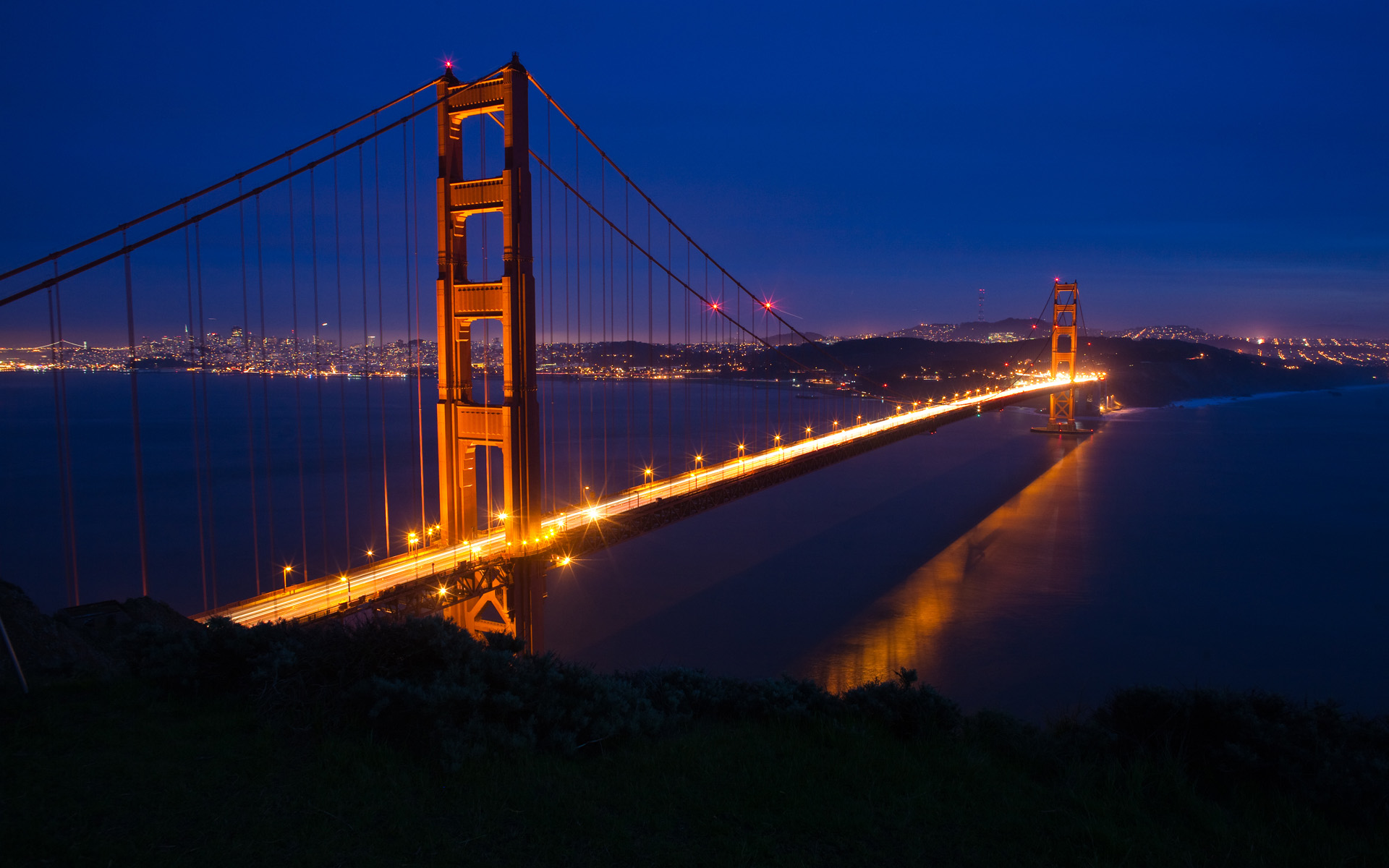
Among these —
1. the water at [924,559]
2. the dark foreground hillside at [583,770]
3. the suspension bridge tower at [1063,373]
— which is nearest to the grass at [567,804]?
the dark foreground hillside at [583,770]

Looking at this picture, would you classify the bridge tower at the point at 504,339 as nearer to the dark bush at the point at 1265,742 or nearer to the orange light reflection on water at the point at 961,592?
the orange light reflection on water at the point at 961,592

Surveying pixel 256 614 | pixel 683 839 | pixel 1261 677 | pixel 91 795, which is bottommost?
pixel 1261 677

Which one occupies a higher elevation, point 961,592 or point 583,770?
point 583,770

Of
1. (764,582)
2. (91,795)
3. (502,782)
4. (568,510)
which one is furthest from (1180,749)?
(764,582)

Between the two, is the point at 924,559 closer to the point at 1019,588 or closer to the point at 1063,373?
the point at 1019,588

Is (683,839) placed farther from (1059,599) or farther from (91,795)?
(1059,599)

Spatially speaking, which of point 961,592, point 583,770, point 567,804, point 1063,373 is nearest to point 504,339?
point 583,770

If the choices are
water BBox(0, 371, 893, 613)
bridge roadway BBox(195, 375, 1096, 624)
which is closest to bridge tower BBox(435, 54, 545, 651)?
bridge roadway BBox(195, 375, 1096, 624)
